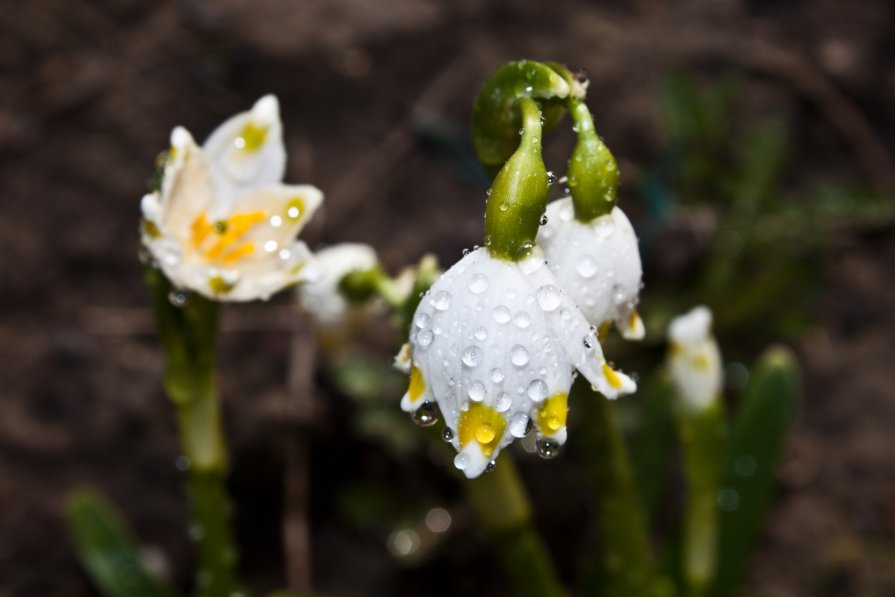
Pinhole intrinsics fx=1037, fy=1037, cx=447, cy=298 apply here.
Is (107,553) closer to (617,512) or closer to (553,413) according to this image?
(617,512)

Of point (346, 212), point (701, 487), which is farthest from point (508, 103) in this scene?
point (346, 212)

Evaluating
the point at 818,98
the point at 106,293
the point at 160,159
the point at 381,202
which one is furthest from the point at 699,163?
the point at 160,159

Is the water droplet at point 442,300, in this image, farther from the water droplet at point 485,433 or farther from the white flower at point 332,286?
the white flower at point 332,286

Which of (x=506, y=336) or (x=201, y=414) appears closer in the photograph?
(x=506, y=336)

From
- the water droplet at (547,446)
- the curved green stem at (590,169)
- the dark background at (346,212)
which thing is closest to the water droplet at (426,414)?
the water droplet at (547,446)

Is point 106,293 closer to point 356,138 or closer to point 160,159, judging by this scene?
point 356,138

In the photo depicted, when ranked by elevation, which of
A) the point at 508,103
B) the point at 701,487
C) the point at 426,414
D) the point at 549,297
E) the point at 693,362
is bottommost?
the point at 701,487

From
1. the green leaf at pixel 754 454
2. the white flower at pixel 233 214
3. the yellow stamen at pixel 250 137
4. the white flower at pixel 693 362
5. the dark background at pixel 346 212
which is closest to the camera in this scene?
the white flower at pixel 233 214
